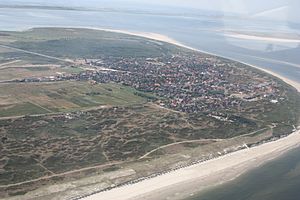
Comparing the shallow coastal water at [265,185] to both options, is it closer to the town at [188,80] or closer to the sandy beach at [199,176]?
the sandy beach at [199,176]

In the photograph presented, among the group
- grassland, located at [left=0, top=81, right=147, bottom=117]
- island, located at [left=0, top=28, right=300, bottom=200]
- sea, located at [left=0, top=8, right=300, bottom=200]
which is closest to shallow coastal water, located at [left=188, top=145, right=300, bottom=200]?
sea, located at [left=0, top=8, right=300, bottom=200]

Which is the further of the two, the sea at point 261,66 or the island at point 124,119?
the island at point 124,119

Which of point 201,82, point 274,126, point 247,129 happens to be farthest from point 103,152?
point 201,82

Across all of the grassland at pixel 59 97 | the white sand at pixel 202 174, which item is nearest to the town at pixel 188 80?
the grassland at pixel 59 97

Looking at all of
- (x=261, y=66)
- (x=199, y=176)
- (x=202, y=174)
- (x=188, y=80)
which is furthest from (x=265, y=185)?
(x=261, y=66)

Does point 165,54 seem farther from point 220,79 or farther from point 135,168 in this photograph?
point 135,168

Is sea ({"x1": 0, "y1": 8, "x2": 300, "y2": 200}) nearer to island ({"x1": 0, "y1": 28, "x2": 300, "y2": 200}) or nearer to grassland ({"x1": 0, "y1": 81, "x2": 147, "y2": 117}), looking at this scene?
island ({"x1": 0, "y1": 28, "x2": 300, "y2": 200})
